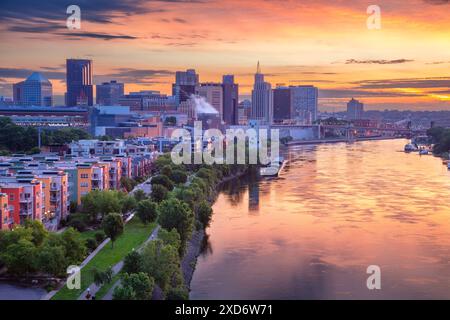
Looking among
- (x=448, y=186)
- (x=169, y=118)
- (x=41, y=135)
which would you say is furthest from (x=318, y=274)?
(x=169, y=118)


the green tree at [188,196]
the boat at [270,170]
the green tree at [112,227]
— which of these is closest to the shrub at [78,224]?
the green tree at [112,227]

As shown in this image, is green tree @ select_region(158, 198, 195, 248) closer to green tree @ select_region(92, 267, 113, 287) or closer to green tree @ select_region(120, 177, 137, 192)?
green tree @ select_region(92, 267, 113, 287)

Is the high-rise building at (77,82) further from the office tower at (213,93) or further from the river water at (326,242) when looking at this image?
the river water at (326,242)

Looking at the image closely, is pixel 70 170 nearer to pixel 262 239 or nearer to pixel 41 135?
pixel 262 239

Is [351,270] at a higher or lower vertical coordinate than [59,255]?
lower
